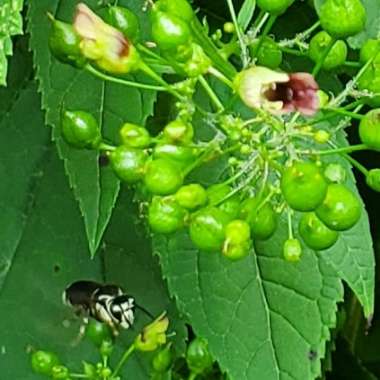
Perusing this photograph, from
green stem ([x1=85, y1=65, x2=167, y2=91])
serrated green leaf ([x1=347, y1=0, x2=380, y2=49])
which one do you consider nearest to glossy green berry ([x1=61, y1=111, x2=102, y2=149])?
green stem ([x1=85, y1=65, x2=167, y2=91])

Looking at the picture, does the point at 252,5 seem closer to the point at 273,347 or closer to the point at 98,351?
the point at 273,347

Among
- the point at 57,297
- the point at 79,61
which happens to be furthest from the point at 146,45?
the point at 57,297

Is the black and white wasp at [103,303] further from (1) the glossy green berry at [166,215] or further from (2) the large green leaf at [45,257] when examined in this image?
(1) the glossy green berry at [166,215]

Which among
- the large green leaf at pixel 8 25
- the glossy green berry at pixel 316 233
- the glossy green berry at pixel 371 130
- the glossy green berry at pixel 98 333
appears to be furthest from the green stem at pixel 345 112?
the glossy green berry at pixel 98 333

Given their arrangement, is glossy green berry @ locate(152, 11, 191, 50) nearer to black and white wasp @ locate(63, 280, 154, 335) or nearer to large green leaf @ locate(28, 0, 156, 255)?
large green leaf @ locate(28, 0, 156, 255)

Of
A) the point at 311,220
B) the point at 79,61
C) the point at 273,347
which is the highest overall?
the point at 79,61

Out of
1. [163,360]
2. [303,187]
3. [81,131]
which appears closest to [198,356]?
[163,360]

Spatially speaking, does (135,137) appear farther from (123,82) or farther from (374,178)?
(374,178)
